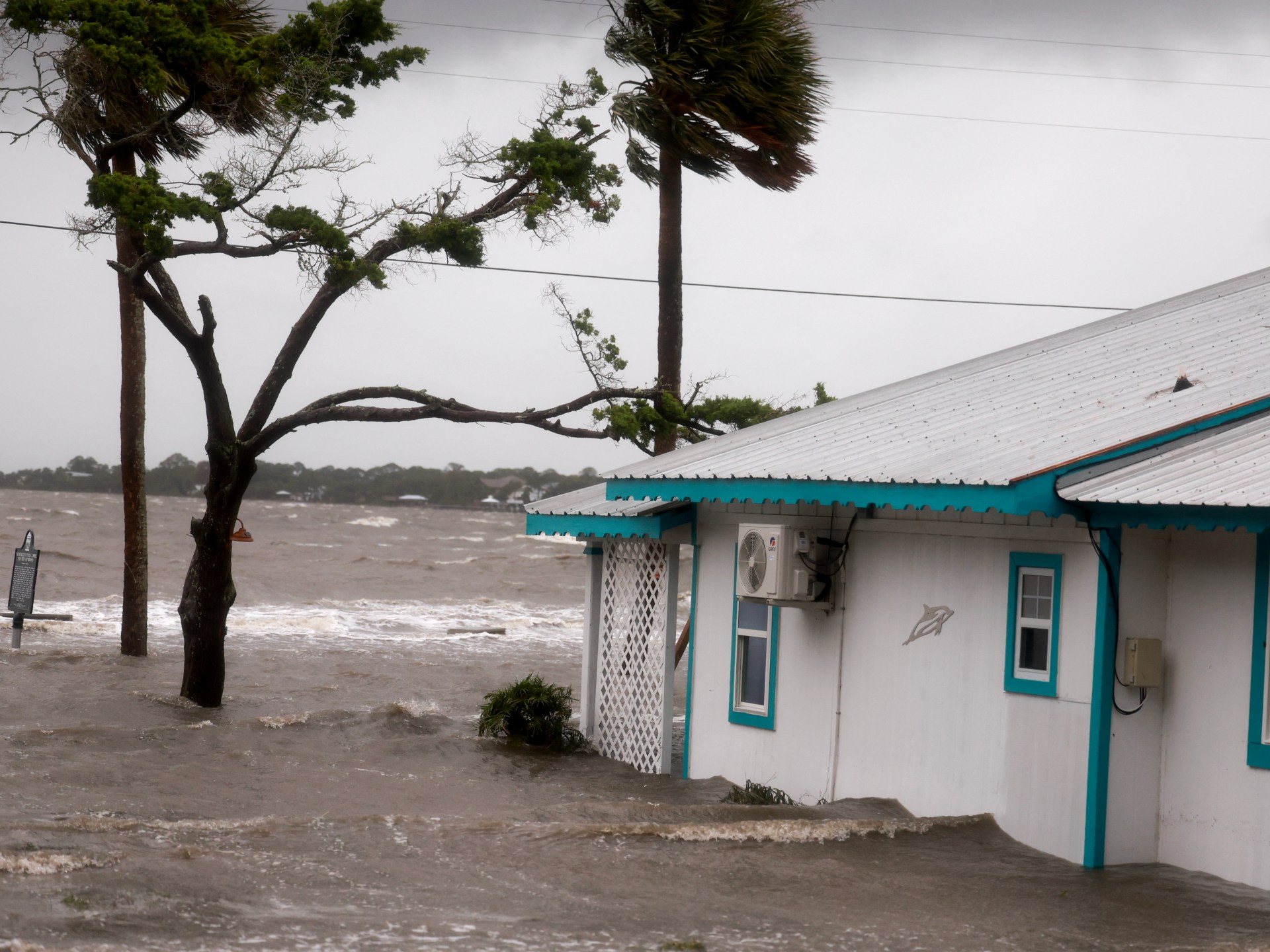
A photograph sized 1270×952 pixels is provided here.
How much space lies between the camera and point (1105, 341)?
12023 mm

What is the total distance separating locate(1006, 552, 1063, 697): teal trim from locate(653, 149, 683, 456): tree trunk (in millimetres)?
8687

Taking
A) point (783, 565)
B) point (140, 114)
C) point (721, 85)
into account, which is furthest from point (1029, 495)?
point (140, 114)

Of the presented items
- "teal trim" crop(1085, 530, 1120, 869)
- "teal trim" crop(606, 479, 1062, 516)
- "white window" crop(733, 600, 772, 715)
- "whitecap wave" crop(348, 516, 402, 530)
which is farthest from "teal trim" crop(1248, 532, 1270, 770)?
"whitecap wave" crop(348, 516, 402, 530)

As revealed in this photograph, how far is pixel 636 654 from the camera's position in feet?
42.2

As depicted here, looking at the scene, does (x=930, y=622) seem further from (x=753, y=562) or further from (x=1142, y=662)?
(x=1142, y=662)

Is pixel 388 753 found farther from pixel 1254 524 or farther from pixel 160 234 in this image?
pixel 1254 524

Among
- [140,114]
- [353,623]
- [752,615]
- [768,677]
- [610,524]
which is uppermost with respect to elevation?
[140,114]

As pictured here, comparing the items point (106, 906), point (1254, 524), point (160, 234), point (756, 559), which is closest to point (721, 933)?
point (106, 906)

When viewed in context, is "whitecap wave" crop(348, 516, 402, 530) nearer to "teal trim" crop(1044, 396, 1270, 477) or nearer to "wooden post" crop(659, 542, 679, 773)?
"wooden post" crop(659, 542, 679, 773)

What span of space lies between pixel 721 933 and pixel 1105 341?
7.69 m

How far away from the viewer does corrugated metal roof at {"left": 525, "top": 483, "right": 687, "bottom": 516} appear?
39.7 feet

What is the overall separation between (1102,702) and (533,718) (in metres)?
6.86

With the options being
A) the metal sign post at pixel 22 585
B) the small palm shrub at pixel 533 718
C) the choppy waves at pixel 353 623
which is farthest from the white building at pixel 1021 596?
the choppy waves at pixel 353 623

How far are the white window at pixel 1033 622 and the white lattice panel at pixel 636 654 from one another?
4.21 meters
